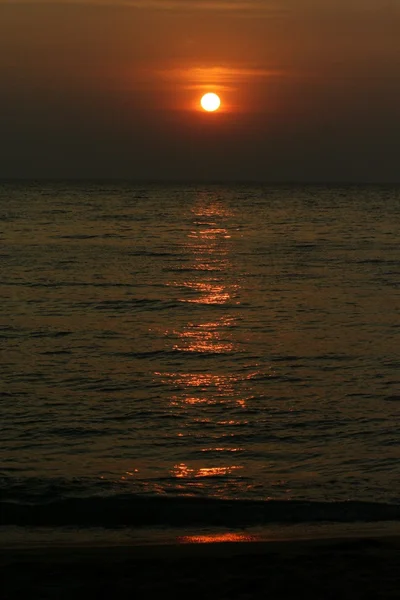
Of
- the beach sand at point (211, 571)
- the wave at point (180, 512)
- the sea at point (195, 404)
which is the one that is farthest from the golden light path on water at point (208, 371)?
the beach sand at point (211, 571)

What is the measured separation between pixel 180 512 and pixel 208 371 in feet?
20.8

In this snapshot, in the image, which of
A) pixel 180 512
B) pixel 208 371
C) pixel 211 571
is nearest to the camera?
pixel 211 571

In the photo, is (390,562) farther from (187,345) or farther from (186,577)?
(187,345)

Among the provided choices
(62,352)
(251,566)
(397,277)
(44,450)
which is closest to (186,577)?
(251,566)

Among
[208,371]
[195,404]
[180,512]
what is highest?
[208,371]

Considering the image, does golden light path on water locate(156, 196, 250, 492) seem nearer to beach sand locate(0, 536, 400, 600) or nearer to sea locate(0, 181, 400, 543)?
sea locate(0, 181, 400, 543)

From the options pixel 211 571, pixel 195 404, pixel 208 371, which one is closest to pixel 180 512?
pixel 211 571

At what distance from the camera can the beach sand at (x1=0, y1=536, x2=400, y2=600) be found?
642 cm

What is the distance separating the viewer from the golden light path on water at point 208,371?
395 inches

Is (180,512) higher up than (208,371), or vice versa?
(208,371)

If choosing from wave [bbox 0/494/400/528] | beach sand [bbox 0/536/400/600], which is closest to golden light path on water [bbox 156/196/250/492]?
wave [bbox 0/494/400/528]

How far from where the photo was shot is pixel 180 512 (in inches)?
341

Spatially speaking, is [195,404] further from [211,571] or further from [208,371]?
[211,571]

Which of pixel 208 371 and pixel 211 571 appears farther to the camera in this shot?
pixel 208 371
